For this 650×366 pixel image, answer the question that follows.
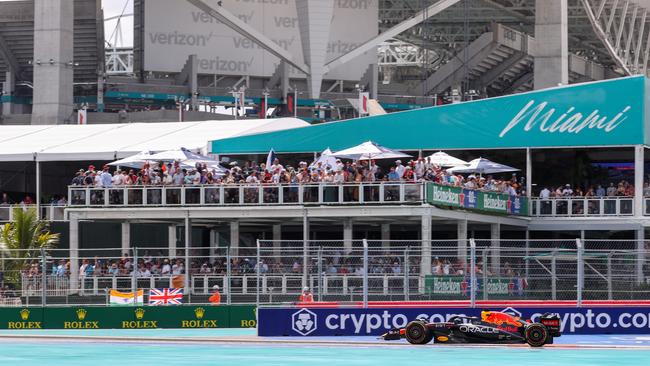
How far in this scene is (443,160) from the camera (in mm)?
53250

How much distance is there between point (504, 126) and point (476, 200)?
244 inches

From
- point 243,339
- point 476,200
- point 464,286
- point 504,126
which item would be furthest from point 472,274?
point 504,126

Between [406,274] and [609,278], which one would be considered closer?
[609,278]

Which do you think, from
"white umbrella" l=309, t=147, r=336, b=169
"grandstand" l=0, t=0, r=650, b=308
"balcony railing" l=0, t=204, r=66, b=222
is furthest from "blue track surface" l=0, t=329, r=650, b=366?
"balcony railing" l=0, t=204, r=66, b=222

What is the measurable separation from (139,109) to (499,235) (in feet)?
132

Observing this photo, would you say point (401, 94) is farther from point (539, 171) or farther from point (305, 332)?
point (305, 332)

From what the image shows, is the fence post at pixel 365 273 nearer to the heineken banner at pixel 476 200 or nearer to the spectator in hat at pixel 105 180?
the heineken banner at pixel 476 200

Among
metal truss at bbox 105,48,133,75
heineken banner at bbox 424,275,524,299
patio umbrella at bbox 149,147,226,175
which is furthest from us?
metal truss at bbox 105,48,133,75

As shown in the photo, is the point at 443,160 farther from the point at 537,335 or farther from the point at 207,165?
the point at 537,335

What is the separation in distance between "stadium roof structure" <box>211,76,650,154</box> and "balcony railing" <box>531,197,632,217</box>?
2091mm

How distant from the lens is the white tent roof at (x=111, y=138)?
194ft

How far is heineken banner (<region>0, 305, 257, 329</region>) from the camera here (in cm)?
3966

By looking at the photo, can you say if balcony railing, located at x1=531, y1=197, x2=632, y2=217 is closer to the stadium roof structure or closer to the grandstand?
the grandstand

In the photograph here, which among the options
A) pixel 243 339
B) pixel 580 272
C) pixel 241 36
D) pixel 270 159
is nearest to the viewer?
pixel 580 272
